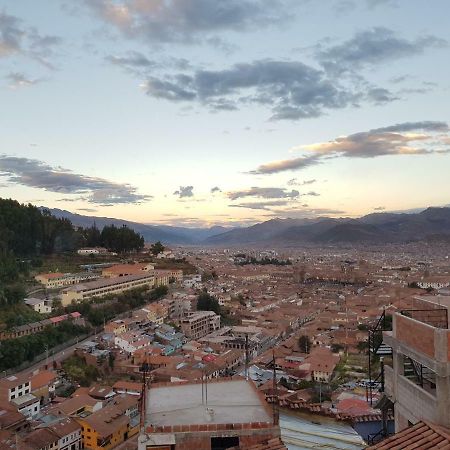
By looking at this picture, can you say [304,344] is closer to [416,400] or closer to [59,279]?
[59,279]

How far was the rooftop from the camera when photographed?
350 cm

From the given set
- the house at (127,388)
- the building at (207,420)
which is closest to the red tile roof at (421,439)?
the building at (207,420)

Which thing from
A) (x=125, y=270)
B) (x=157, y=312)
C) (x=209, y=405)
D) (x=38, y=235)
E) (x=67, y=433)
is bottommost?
(x=67, y=433)

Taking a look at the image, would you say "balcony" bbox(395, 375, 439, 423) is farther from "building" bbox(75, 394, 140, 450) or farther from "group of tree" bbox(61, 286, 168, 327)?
"group of tree" bbox(61, 286, 168, 327)

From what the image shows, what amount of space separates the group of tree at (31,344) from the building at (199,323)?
236 inches

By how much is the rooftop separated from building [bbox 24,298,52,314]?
859 inches

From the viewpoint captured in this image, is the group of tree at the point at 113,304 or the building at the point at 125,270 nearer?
the group of tree at the point at 113,304

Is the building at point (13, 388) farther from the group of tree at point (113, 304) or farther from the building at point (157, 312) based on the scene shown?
the building at point (157, 312)

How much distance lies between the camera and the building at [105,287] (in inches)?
1037

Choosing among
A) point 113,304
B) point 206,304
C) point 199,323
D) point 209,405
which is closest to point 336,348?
point 199,323

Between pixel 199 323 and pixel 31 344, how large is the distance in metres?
9.53

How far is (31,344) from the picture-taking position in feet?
67.1

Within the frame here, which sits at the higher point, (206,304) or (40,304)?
(40,304)

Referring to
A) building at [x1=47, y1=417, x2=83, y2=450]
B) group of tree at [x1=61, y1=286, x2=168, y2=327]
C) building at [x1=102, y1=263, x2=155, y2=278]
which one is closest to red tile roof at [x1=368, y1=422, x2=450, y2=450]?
building at [x1=47, y1=417, x2=83, y2=450]
